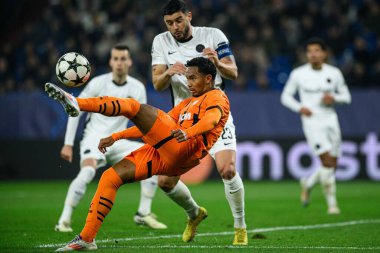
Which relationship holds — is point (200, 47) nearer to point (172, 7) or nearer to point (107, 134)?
point (172, 7)

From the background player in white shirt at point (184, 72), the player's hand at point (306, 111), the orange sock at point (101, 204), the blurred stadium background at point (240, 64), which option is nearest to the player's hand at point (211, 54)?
the background player in white shirt at point (184, 72)

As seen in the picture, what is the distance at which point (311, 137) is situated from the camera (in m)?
12.9

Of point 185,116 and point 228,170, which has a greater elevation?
point 185,116

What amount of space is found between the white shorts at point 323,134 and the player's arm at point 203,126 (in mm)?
5520

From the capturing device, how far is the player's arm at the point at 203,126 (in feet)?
22.9

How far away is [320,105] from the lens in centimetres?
1302

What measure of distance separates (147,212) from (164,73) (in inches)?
104

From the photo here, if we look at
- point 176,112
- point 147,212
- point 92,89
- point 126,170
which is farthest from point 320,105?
point 126,170

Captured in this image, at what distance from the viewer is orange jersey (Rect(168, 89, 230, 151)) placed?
25.3 ft

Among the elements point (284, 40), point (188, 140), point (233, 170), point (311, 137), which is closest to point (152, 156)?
point (188, 140)

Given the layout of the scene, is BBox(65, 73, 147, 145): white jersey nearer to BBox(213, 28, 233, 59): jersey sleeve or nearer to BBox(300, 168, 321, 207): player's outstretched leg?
BBox(213, 28, 233, 59): jersey sleeve

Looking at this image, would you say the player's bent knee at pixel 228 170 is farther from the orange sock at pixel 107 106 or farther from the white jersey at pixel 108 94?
the white jersey at pixel 108 94

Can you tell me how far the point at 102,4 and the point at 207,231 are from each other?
13656 millimetres

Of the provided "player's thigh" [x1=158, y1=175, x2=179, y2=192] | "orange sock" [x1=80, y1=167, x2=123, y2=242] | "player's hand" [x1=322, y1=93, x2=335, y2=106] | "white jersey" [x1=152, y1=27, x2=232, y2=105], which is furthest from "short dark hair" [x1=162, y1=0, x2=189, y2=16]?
"player's hand" [x1=322, y1=93, x2=335, y2=106]
